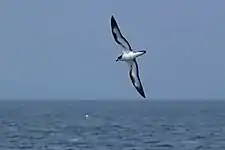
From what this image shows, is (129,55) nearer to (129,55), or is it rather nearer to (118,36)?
(129,55)

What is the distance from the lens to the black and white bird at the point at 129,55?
2401cm

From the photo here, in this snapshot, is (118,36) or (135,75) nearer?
(118,36)

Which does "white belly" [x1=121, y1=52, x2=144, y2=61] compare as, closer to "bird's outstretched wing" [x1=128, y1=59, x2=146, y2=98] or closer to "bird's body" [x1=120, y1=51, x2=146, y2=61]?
"bird's body" [x1=120, y1=51, x2=146, y2=61]

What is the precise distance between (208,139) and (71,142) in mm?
13312

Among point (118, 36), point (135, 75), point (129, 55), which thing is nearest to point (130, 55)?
point (129, 55)

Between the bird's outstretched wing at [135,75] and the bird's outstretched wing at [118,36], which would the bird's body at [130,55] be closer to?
the bird's outstretched wing at [118,36]

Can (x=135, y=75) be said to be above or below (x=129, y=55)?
below

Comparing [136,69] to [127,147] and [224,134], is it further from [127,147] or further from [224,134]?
[224,134]

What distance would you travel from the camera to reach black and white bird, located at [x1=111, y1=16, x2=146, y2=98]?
2401 cm

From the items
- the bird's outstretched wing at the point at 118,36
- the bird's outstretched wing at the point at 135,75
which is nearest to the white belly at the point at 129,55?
the bird's outstretched wing at the point at 118,36

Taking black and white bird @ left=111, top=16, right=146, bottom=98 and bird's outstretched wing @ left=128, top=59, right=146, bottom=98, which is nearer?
black and white bird @ left=111, top=16, right=146, bottom=98

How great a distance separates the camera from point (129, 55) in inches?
944

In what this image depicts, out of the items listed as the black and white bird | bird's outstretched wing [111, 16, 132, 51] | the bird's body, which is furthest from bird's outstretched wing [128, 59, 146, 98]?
the bird's body

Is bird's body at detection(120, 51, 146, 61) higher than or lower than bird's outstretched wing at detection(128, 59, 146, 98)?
higher
